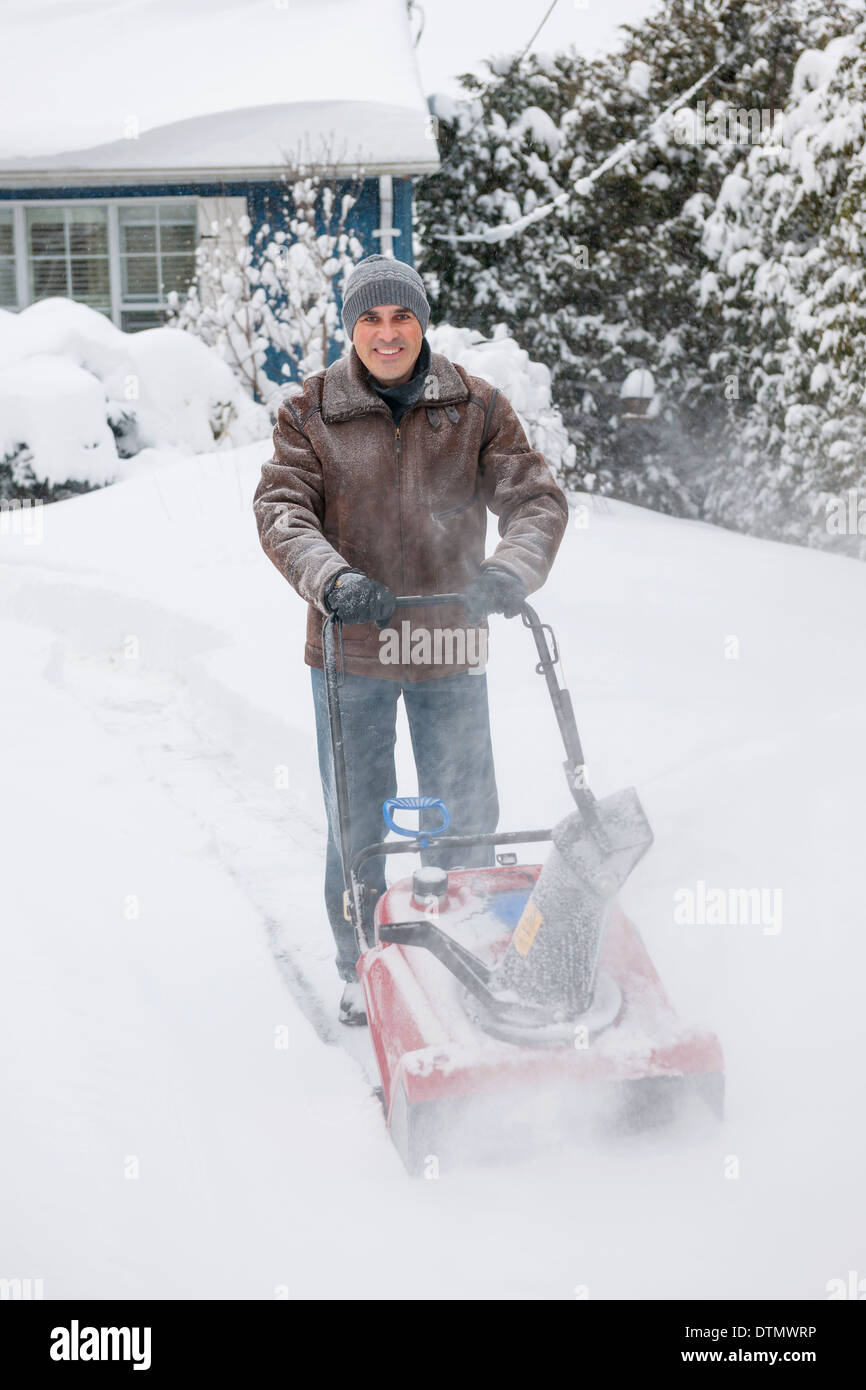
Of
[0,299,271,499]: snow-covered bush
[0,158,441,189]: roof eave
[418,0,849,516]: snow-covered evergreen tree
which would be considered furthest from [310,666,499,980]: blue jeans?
[418,0,849,516]: snow-covered evergreen tree

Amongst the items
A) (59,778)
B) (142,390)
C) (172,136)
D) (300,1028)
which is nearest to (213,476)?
(142,390)

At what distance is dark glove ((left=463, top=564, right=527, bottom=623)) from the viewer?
2436mm

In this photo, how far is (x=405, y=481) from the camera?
2.78 metres

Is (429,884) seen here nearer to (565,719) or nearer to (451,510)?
(565,719)

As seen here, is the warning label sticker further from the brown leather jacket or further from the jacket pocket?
the jacket pocket

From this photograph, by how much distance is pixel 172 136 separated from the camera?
40.8ft

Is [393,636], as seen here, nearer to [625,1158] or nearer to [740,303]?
[625,1158]

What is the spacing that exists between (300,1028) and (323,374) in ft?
5.04

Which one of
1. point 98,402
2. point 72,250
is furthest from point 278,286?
point 72,250

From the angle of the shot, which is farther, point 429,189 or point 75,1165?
point 429,189

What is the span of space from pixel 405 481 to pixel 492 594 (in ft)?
1.53

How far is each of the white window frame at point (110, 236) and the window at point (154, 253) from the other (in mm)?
31

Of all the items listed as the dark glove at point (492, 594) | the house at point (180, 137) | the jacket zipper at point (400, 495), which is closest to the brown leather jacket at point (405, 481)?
the jacket zipper at point (400, 495)

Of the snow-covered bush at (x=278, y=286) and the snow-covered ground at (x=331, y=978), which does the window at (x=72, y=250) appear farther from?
the snow-covered ground at (x=331, y=978)
